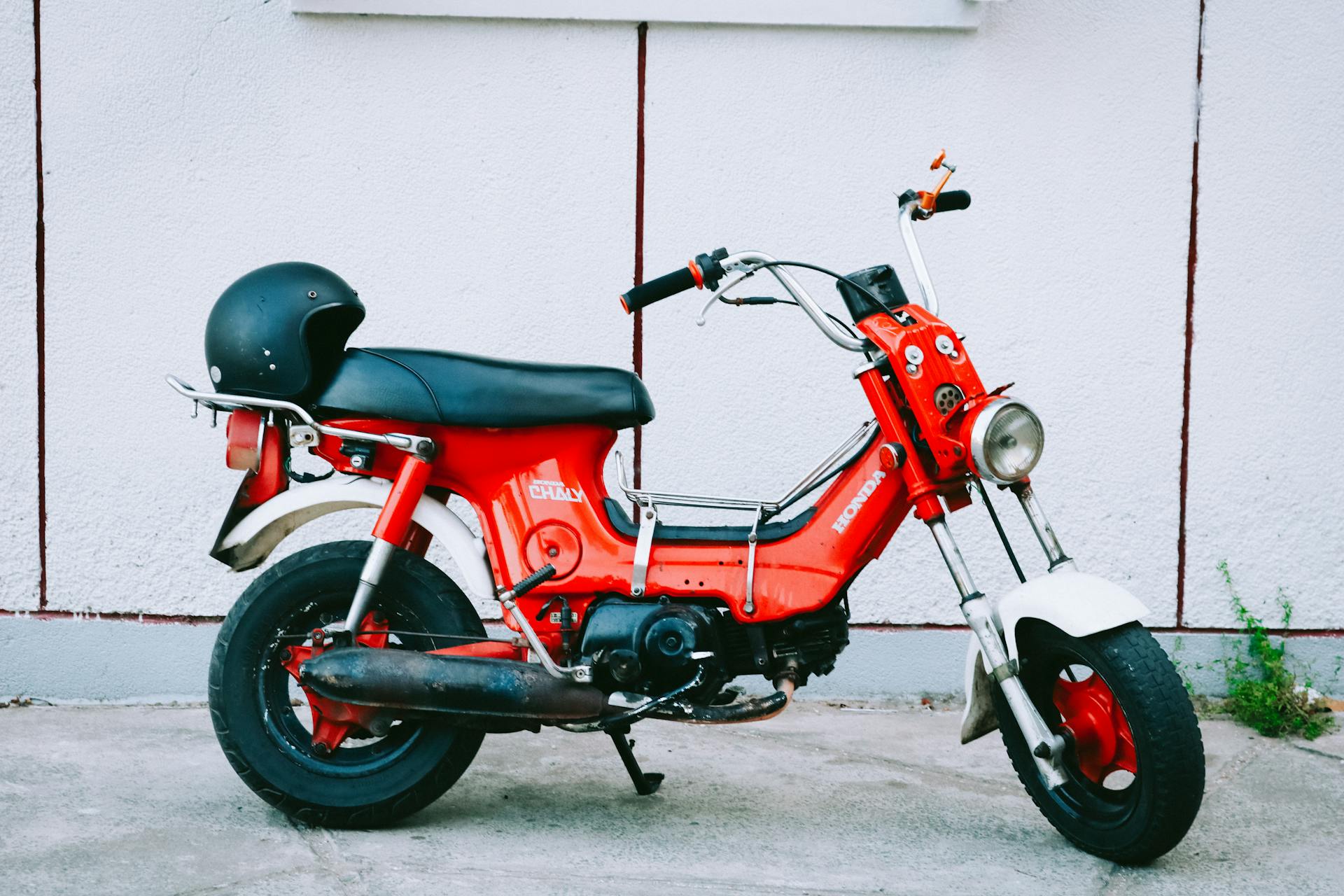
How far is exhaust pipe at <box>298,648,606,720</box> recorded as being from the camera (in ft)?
9.71

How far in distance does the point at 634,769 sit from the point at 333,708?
766 millimetres

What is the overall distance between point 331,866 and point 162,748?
1.14m

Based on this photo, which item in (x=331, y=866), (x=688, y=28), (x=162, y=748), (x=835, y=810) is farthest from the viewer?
(x=688, y=28)

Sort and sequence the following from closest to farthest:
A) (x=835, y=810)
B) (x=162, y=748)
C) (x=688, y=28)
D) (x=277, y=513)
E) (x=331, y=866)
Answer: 1. (x=331, y=866)
2. (x=277, y=513)
3. (x=835, y=810)
4. (x=162, y=748)
5. (x=688, y=28)

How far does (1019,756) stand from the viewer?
3047 mm

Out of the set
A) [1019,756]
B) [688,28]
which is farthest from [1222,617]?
[688,28]

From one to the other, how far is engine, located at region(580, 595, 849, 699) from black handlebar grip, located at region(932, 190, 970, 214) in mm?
985

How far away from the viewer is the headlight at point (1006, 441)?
2.81 meters

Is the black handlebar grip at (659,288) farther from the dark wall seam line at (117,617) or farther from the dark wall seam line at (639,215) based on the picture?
the dark wall seam line at (117,617)

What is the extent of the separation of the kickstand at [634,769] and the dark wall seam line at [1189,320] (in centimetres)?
201

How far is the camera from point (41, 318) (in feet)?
13.9

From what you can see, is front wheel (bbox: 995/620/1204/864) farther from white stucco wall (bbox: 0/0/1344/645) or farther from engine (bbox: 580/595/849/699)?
white stucco wall (bbox: 0/0/1344/645)

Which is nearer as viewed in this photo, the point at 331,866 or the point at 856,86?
the point at 331,866

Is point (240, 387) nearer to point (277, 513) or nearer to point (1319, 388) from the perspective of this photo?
point (277, 513)
